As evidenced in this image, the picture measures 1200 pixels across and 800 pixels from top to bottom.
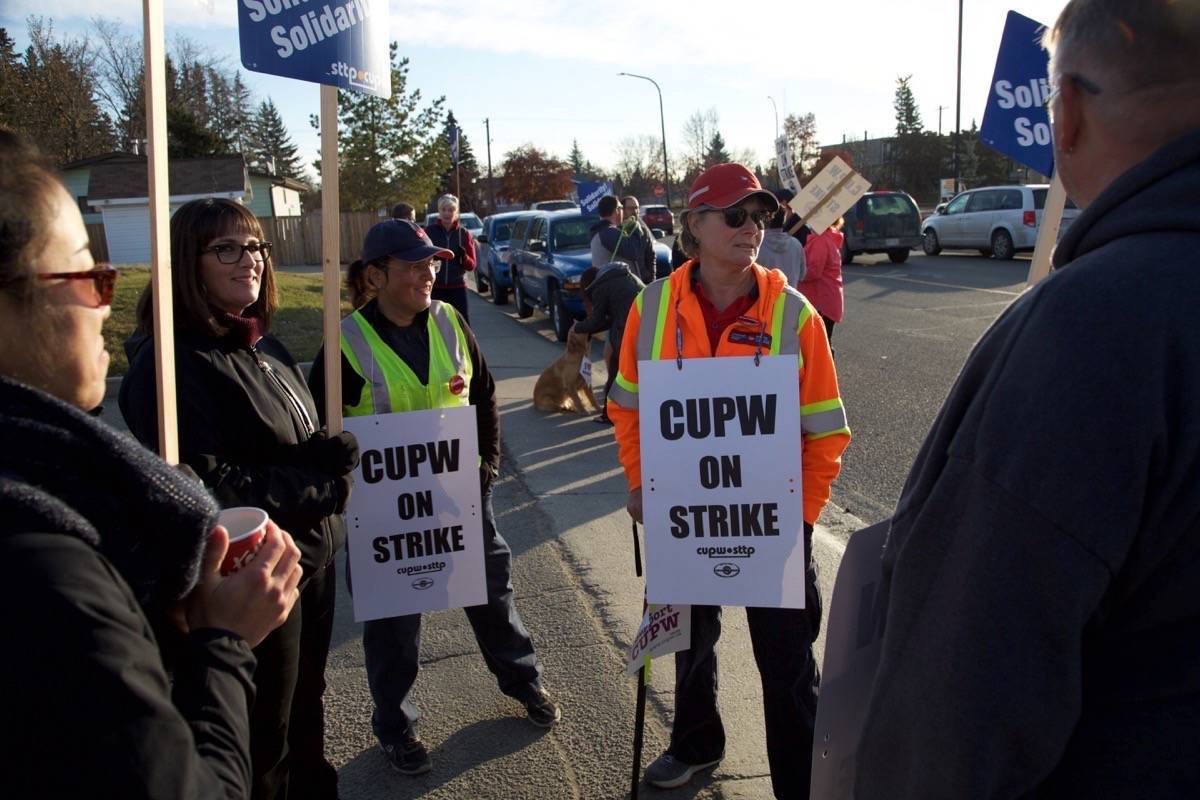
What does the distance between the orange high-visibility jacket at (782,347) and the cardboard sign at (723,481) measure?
84mm

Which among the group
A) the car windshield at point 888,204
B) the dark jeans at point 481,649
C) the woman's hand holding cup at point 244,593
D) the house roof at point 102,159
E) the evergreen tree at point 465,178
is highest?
the evergreen tree at point 465,178

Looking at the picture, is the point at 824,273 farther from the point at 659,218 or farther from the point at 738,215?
the point at 659,218

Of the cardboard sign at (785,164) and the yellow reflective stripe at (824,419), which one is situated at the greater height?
the cardboard sign at (785,164)

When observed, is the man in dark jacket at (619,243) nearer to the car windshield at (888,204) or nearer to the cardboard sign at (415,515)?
the cardboard sign at (415,515)

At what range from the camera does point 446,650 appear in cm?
408

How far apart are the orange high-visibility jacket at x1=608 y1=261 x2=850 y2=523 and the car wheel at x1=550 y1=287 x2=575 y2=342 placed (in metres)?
9.95

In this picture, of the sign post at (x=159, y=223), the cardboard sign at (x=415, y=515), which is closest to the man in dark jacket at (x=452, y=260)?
the cardboard sign at (x=415, y=515)

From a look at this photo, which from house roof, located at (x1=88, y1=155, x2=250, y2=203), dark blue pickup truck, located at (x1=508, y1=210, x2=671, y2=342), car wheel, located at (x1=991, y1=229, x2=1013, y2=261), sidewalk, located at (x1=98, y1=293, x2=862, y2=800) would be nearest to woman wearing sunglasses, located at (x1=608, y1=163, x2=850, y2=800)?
sidewalk, located at (x1=98, y1=293, x2=862, y2=800)

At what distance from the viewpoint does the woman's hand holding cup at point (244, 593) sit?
142 centimetres

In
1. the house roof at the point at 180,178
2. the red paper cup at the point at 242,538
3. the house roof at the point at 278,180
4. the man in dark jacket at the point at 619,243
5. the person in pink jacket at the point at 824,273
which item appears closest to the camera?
the red paper cup at the point at 242,538

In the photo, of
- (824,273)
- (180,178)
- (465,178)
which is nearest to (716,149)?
(465,178)

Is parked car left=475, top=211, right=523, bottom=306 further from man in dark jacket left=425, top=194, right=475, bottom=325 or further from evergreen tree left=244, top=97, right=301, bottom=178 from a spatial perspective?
evergreen tree left=244, top=97, right=301, bottom=178

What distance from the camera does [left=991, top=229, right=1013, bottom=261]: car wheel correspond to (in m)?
20.9

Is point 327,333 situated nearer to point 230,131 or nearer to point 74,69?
point 74,69
